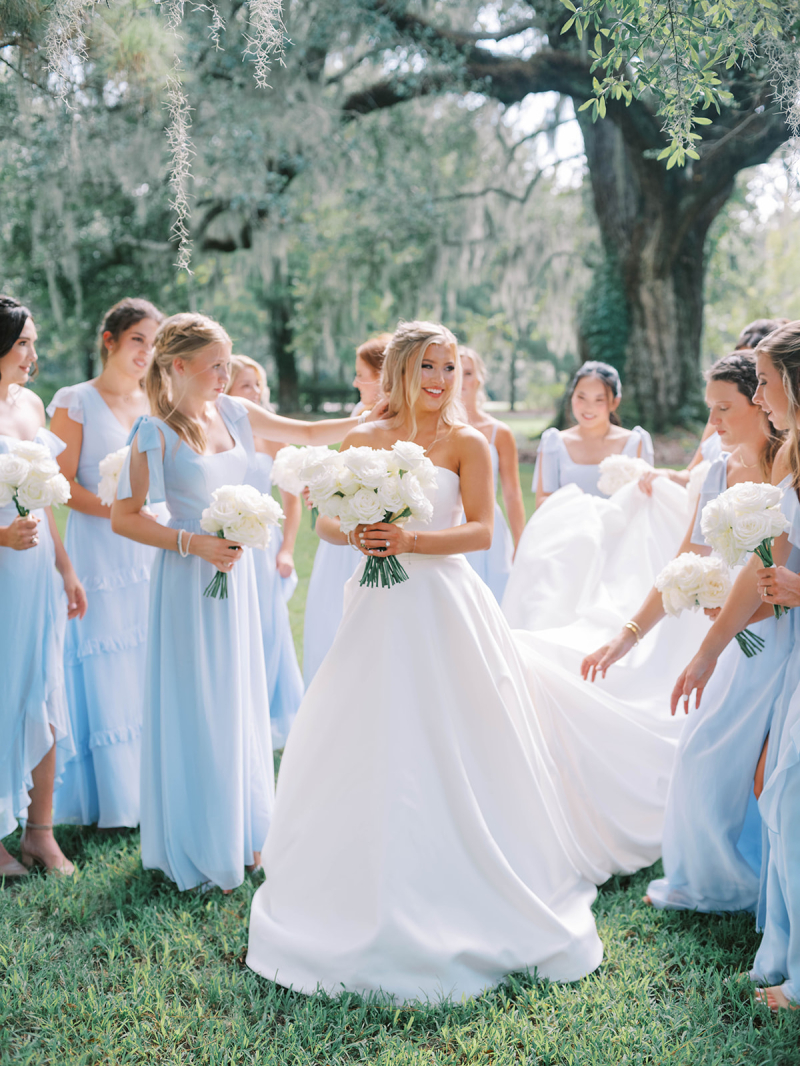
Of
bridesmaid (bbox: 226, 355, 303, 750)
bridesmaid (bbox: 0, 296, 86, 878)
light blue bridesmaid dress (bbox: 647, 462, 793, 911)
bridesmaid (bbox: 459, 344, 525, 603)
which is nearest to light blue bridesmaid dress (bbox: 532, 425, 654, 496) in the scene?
bridesmaid (bbox: 459, 344, 525, 603)

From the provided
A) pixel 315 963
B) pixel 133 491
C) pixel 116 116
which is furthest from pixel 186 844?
pixel 116 116

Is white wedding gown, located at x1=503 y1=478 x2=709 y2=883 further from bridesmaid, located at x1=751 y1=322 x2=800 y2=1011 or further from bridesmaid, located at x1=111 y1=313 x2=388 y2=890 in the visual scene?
bridesmaid, located at x1=111 y1=313 x2=388 y2=890

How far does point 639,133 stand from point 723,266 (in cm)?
774

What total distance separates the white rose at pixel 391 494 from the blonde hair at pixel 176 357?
3.79 feet

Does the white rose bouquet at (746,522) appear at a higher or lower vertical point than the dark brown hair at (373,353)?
lower

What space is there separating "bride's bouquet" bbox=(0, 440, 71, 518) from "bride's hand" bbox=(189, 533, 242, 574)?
0.57 meters

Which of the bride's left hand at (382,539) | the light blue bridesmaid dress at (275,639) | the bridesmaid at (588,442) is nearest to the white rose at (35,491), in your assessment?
the bride's left hand at (382,539)

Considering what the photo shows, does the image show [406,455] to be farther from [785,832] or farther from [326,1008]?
[326,1008]

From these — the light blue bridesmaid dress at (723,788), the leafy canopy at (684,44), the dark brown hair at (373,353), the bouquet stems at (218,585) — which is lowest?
the light blue bridesmaid dress at (723,788)

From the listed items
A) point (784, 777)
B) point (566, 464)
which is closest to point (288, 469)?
point (566, 464)

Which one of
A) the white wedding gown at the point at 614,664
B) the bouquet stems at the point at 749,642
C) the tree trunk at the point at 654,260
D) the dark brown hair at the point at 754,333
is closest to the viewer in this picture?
the bouquet stems at the point at 749,642

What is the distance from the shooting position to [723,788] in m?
3.34

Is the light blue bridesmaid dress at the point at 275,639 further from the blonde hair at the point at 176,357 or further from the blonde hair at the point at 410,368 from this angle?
the blonde hair at the point at 410,368

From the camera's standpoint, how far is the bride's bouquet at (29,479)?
3580 mm
